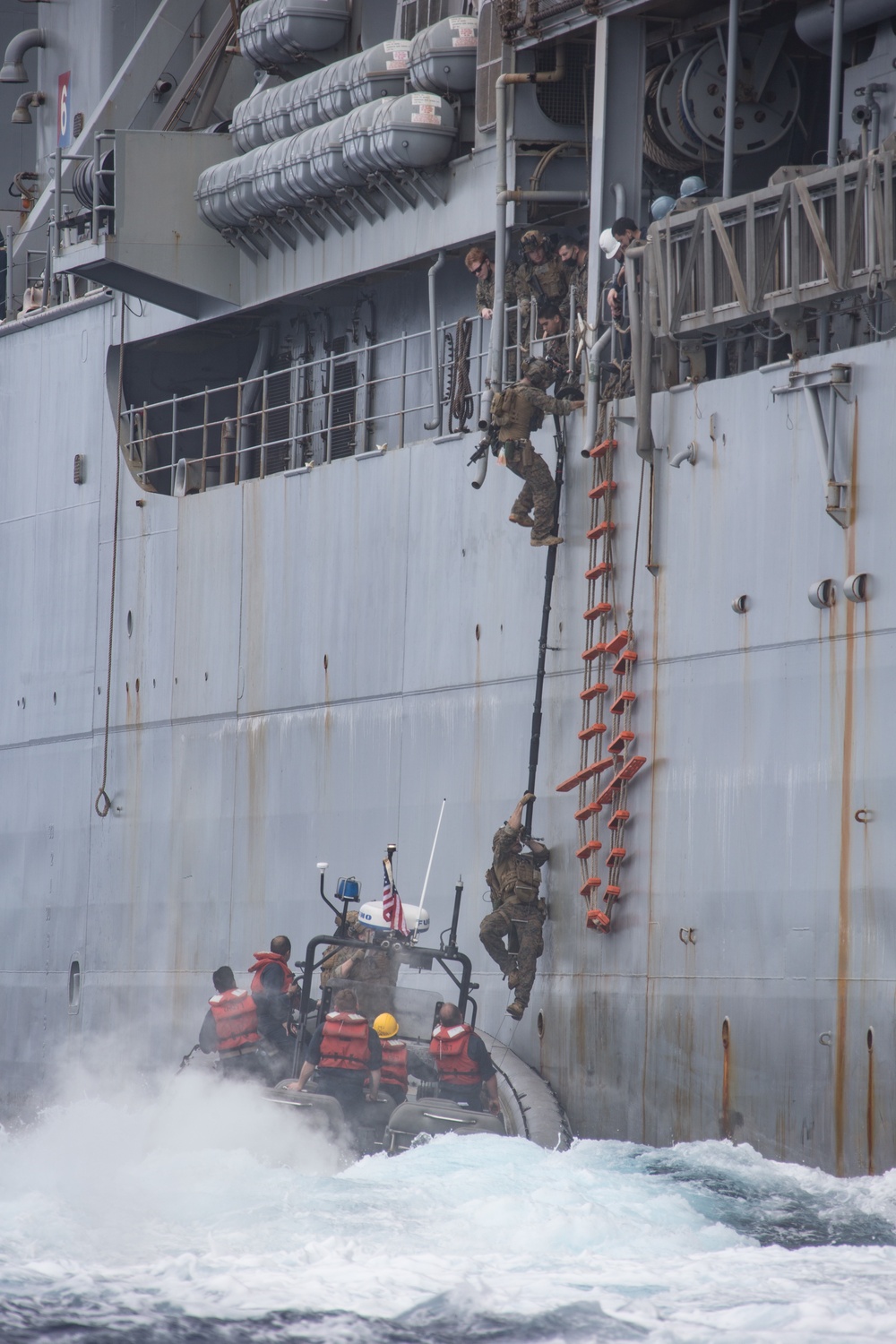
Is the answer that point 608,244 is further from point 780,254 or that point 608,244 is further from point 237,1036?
point 237,1036

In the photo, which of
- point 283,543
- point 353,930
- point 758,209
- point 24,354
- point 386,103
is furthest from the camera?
point 24,354

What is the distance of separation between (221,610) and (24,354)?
513cm

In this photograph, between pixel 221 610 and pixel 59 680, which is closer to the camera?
pixel 221 610

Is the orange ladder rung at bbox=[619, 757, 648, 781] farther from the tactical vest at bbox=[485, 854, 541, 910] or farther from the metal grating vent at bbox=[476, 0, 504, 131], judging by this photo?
the metal grating vent at bbox=[476, 0, 504, 131]

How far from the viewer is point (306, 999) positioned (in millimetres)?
15516

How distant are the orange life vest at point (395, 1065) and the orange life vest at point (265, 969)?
1.55 meters

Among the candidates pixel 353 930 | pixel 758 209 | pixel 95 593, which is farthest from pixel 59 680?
pixel 758 209

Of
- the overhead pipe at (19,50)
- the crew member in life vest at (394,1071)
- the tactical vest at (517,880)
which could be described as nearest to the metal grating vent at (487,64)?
the tactical vest at (517,880)

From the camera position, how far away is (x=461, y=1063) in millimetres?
14953

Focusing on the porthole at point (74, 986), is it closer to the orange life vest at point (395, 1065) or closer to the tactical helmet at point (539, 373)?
the orange life vest at point (395, 1065)

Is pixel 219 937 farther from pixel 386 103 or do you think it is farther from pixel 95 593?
pixel 386 103

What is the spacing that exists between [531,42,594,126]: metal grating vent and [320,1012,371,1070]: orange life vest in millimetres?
7189

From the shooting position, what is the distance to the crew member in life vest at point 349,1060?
14789 mm

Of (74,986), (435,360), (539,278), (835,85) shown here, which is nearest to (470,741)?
(435,360)
